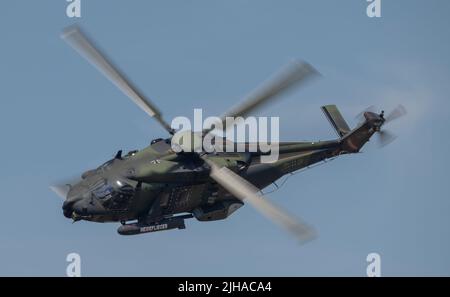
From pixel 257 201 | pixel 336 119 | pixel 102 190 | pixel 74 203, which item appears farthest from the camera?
pixel 336 119

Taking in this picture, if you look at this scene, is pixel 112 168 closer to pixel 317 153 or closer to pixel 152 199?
pixel 152 199

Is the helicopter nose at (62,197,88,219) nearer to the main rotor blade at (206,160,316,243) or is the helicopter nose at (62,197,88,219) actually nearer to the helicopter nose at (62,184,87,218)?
the helicopter nose at (62,184,87,218)

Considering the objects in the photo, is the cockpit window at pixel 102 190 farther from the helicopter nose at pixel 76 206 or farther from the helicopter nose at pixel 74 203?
the helicopter nose at pixel 76 206

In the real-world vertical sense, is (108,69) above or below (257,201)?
above

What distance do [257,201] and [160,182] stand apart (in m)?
4.62

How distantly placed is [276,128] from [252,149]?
180cm

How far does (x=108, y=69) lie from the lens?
1950 inches

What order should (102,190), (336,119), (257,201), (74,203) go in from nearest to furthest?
(257,201) < (74,203) < (102,190) < (336,119)

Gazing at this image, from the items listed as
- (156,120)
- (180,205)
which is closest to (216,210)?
(180,205)

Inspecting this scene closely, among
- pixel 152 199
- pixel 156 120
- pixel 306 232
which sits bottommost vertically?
pixel 306 232

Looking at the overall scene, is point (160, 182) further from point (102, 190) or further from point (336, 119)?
→ point (336, 119)

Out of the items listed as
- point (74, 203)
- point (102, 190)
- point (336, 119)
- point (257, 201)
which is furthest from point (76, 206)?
point (336, 119)

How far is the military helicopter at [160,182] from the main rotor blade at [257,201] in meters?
0.04

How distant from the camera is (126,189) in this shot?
47125mm
